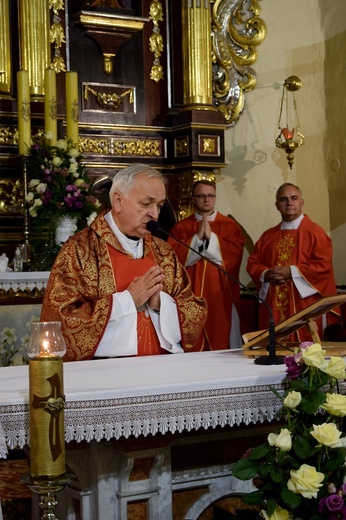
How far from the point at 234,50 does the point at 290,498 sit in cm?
650

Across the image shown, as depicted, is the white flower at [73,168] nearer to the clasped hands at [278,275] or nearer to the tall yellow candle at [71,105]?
the tall yellow candle at [71,105]

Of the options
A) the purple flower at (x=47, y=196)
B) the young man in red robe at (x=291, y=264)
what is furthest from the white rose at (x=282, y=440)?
the young man in red robe at (x=291, y=264)

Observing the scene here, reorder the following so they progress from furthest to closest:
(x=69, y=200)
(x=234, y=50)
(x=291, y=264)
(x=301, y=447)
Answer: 1. (x=234, y=50)
2. (x=291, y=264)
3. (x=69, y=200)
4. (x=301, y=447)

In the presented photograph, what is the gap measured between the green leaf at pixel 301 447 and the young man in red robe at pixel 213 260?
4.82 meters

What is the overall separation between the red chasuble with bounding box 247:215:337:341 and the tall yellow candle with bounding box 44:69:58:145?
2035 mm

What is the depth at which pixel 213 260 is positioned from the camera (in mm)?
7793

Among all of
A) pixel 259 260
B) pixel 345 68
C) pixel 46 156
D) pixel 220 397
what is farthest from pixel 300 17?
pixel 220 397

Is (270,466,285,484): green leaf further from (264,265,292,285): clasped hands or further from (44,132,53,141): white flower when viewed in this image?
(264,265,292,285): clasped hands

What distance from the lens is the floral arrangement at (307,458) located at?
279 cm

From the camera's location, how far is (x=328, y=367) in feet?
9.73

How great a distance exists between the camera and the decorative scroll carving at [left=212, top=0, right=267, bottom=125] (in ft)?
28.5

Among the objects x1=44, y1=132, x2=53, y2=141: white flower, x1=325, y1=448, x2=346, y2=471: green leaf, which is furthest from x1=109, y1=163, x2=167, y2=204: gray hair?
x1=44, y1=132, x2=53, y2=141: white flower

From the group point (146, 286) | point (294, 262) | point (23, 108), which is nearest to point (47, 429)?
point (146, 286)

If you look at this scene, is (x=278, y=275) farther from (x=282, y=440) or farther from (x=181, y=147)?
(x=282, y=440)
